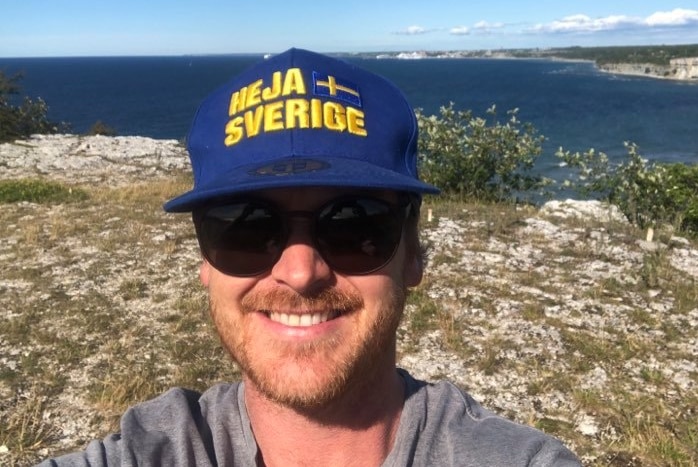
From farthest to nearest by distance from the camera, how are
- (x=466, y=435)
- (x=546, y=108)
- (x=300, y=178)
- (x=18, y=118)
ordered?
(x=546, y=108)
(x=18, y=118)
(x=466, y=435)
(x=300, y=178)

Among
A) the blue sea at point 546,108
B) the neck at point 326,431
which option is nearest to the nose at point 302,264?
the neck at point 326,431

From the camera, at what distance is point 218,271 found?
219 cm

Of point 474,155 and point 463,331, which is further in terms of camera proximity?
point 474,155

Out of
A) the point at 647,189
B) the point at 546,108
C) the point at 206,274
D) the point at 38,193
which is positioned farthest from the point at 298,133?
the point at 546,108

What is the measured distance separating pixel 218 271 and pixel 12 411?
3.79 m

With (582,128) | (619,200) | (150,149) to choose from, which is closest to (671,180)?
(619,200)

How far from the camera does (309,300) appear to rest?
6.93ft

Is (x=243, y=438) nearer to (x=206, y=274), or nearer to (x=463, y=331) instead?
(x=206, y=274)

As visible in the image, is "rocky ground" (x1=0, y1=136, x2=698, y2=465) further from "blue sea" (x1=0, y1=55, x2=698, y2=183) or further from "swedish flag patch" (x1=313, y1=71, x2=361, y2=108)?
"blue sea" (x1=0, y1=55, x2=698, y2=183)

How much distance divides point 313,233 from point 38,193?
1274cm

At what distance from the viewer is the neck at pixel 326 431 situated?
7.20 feet

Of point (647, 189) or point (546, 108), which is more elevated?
point (647, 189)

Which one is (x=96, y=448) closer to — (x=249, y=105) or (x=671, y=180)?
(x=249, y=105)

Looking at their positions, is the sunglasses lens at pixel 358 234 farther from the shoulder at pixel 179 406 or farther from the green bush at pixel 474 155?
the green bush at pixel 474 155
